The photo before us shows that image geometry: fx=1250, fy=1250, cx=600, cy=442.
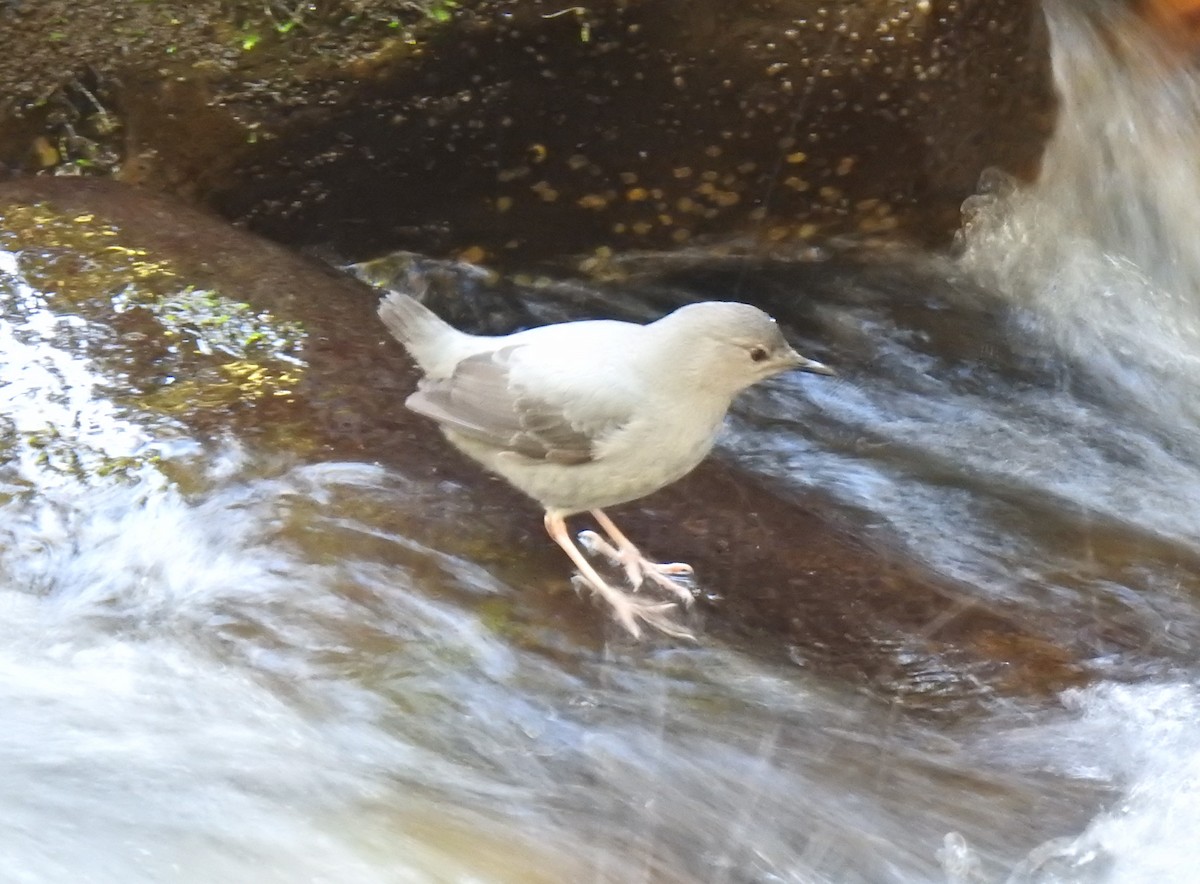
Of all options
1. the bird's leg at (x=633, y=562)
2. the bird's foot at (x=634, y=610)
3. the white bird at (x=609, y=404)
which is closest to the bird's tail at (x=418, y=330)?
the white bird at (x=609, y=404)

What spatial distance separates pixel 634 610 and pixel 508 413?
1.79 feet

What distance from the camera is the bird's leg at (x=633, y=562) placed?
3.02 m

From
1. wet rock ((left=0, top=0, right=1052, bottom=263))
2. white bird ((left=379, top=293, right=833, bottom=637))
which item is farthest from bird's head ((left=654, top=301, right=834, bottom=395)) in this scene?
wet rock ((left=0, top=0, right=1052, bottom=263))

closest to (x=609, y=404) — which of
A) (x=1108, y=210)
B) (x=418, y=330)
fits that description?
(x=418, y=330)

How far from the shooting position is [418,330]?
10.4 feet

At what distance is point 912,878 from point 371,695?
1145mm

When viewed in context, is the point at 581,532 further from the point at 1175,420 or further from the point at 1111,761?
the point at 1175,420

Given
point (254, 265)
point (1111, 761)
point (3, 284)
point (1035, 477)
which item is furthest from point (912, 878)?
point (3, 284)

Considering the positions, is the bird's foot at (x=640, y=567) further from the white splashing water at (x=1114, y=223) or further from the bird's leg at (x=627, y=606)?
the white splashing water at (x=1114, y=223)

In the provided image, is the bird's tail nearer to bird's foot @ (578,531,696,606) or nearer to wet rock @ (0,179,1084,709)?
wet rock @ (0,179,1084,709)

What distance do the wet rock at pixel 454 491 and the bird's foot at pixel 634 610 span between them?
1.8 inches

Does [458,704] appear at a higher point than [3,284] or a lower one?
lower

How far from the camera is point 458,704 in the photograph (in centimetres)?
261

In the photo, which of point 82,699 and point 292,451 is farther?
point 292,451
